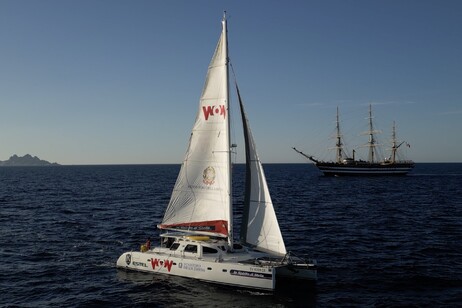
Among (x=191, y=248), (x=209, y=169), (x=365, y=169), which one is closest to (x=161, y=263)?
(x=191, y=248)

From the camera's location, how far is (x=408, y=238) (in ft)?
106

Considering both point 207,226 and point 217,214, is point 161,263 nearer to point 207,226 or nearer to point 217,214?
point 207,226

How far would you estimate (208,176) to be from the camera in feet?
72.2

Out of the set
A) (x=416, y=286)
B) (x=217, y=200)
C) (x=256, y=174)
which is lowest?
(x=416, y=286)

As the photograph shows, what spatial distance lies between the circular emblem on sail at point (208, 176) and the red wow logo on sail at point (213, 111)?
9.19 feet

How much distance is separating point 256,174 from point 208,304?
7098mm

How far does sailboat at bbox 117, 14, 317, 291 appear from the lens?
68.0ft

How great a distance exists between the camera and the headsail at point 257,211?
69.5ft

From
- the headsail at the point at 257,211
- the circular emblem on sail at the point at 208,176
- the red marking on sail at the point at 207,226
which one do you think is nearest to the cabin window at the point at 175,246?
the red marking on sail at the point at 207,226

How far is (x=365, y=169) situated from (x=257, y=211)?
105764 millimetres

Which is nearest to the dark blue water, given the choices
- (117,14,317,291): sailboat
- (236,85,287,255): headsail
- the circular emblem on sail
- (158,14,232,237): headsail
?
(117,14,317,291): sailboat

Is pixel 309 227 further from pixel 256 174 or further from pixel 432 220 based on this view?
pixel 256 174

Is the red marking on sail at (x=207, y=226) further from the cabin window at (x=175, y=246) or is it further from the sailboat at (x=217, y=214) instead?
the cabin window at (x=175, y=246)

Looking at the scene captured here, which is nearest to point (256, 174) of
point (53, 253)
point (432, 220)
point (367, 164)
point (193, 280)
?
point (193, 280)
